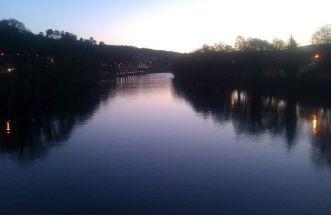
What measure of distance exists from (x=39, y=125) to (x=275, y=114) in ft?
68.6

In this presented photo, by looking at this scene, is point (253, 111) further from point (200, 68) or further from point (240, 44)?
point (240, 44)

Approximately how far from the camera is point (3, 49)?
2277 inches

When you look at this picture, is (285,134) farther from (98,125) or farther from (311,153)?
(98,125)

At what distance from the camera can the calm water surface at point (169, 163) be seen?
1677 cm

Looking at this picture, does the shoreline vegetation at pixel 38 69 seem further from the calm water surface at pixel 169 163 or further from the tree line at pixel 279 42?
the tree line at pixel 279 42

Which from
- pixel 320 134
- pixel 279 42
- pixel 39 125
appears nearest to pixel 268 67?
pixel 279 42

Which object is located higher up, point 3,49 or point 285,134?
point 3,49

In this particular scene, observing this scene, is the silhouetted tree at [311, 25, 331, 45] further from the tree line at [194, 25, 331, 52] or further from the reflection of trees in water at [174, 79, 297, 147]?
the reflection of trees in water at [174, 79, 297, 147]

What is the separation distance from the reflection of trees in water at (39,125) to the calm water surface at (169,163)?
88mm

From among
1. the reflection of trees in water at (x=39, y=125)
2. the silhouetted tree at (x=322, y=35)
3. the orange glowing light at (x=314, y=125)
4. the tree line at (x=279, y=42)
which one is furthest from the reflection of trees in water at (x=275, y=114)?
the silhouetted tree at (x=322, y=35)

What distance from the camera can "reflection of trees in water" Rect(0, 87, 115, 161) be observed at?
88.7ft

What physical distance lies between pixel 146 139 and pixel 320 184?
13.1 m

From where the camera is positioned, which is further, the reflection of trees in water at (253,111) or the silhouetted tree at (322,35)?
the silhouetted tree at (322,35)

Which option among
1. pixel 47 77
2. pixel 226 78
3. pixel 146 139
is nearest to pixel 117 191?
pixel 146 139
